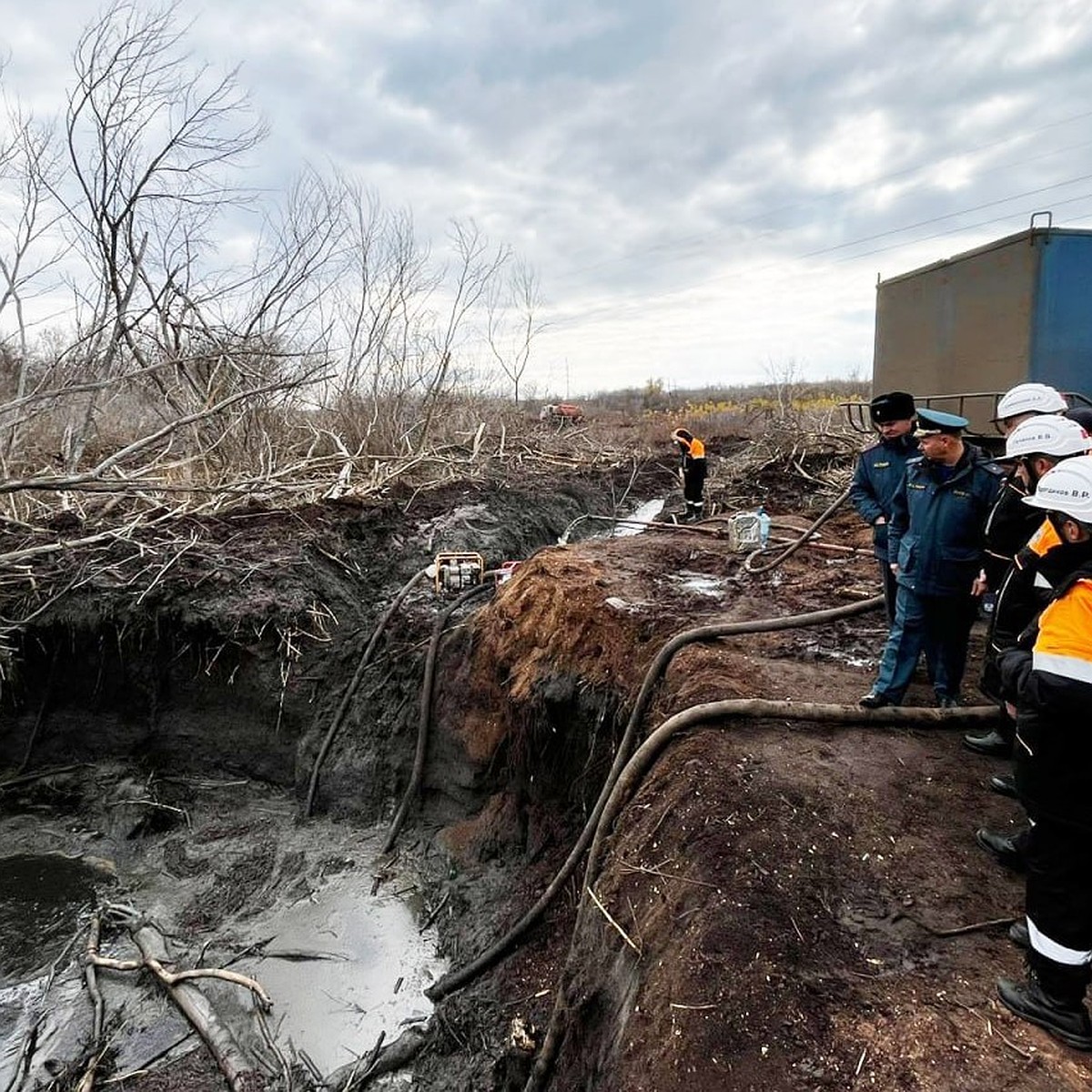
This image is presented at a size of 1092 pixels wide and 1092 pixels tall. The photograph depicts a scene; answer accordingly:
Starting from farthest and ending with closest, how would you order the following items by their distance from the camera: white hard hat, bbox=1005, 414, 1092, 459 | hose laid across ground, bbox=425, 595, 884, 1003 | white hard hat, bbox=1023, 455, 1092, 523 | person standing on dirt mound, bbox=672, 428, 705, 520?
person standing on dirt mound, bbox=672, 428, 705, 520 < hose laid across ground, bbox=425, 595, 884, 1003 < white hard hat, bbox=1005, 414, 1092, 459 < white hard hat, bbox=1023, 455, 1092, 523

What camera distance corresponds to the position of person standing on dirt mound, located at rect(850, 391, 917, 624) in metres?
4.22

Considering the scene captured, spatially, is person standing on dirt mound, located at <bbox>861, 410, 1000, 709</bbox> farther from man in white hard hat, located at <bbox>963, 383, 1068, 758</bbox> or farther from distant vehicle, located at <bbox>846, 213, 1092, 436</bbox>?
distant vehicle, located at <bbox>846, 213, 1092, 436</bbox>

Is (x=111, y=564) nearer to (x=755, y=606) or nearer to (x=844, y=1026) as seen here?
(x=755, y=606)

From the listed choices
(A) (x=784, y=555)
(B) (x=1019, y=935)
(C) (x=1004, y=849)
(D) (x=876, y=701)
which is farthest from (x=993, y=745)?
(A) (x=784, y=555)

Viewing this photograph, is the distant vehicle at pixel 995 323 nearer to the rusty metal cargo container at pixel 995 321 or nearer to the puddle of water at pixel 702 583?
the rusty metal cargo container at pixel 995 321

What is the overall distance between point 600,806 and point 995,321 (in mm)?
5529

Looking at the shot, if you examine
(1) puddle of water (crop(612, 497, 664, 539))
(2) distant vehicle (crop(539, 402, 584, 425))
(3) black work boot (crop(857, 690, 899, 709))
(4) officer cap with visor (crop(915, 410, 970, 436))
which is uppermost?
(2) distant vehicle (crop(539, 402, 584, 425))

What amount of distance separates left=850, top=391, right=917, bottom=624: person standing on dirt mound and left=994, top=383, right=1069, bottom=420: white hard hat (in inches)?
28.4

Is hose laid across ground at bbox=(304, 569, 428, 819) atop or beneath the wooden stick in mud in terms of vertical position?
atop

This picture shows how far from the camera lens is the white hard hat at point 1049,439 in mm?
2664

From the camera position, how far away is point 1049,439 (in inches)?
106

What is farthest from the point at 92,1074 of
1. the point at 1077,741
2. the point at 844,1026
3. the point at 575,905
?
the point at 1077,741

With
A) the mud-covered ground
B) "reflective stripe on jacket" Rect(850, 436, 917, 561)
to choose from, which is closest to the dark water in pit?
the mud-covered ground

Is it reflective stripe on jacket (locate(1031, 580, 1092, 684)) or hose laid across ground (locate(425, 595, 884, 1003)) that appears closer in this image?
reflective stripe on jacket (locate(1031, 580, 1092, 684))
